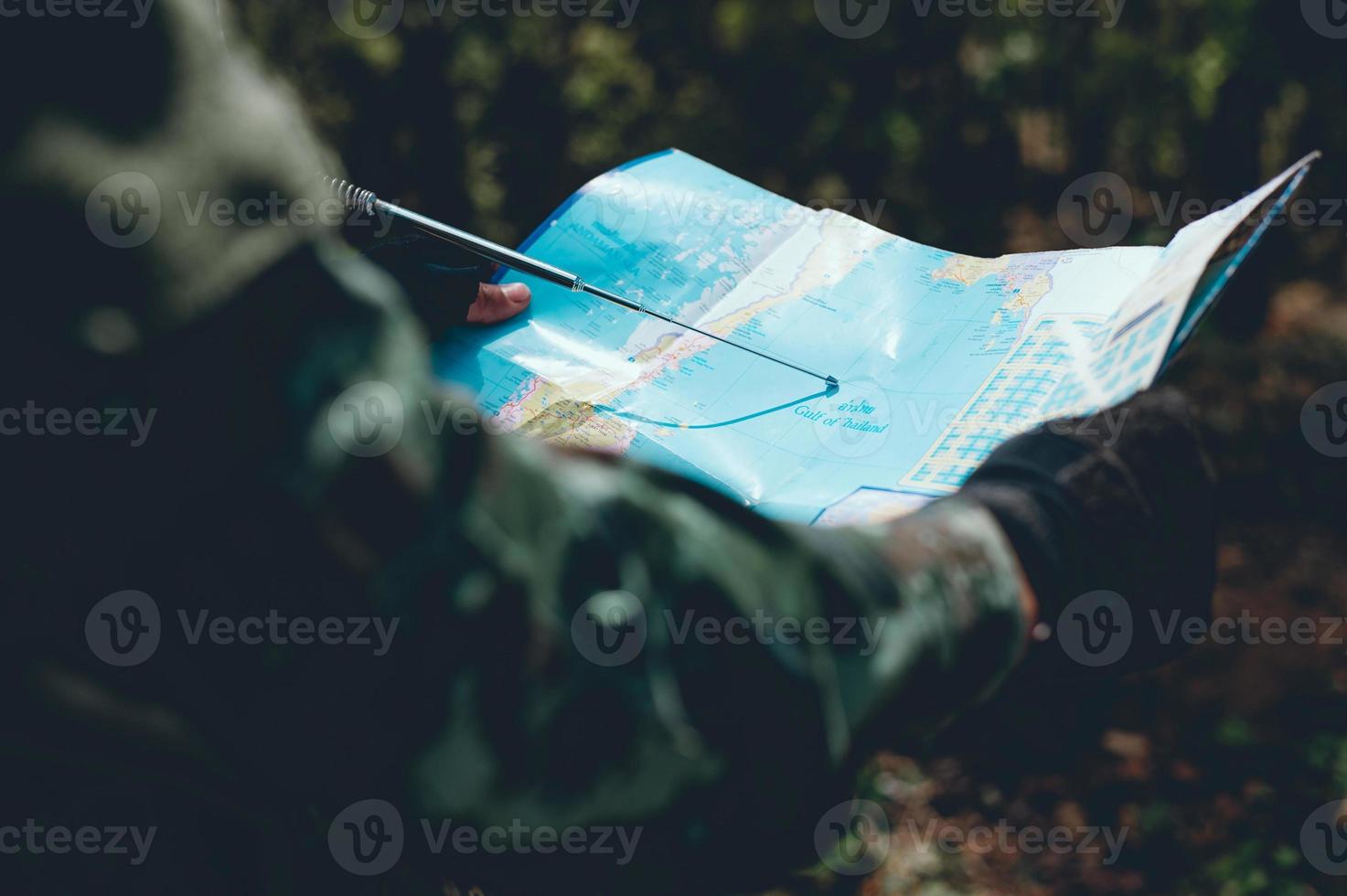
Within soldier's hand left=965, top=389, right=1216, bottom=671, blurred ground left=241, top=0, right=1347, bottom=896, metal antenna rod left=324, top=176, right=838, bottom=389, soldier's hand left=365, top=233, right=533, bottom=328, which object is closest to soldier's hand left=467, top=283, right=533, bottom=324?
soldier's hand left=365, top=233, right=533, bottom=328

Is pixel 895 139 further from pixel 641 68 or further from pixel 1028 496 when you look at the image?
pixel 1028 496

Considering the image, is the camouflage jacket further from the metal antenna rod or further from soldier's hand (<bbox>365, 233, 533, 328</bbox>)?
soldier's hand (<bbox>365, 233, 533, 328</bbox>)

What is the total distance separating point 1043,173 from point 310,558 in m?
3.74

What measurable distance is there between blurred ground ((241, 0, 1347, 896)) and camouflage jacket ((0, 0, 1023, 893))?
80.4 inches

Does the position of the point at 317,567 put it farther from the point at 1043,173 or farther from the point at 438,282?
the point at 1043,173

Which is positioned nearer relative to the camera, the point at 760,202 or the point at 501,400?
the point at 501,400

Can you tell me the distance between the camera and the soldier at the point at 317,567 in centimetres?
60

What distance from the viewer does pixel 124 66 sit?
608mm

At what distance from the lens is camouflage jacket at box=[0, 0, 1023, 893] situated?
60 centimetres

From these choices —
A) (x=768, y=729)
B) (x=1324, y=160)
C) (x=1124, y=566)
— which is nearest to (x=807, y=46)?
(x=1324, y=160)

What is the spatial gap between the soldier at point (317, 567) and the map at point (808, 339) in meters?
0.47

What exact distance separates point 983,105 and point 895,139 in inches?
12.5

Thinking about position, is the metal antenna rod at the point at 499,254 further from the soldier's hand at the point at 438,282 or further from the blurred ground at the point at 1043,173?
the blurred ground at the point at 1043,173

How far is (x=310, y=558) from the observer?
622 mm
